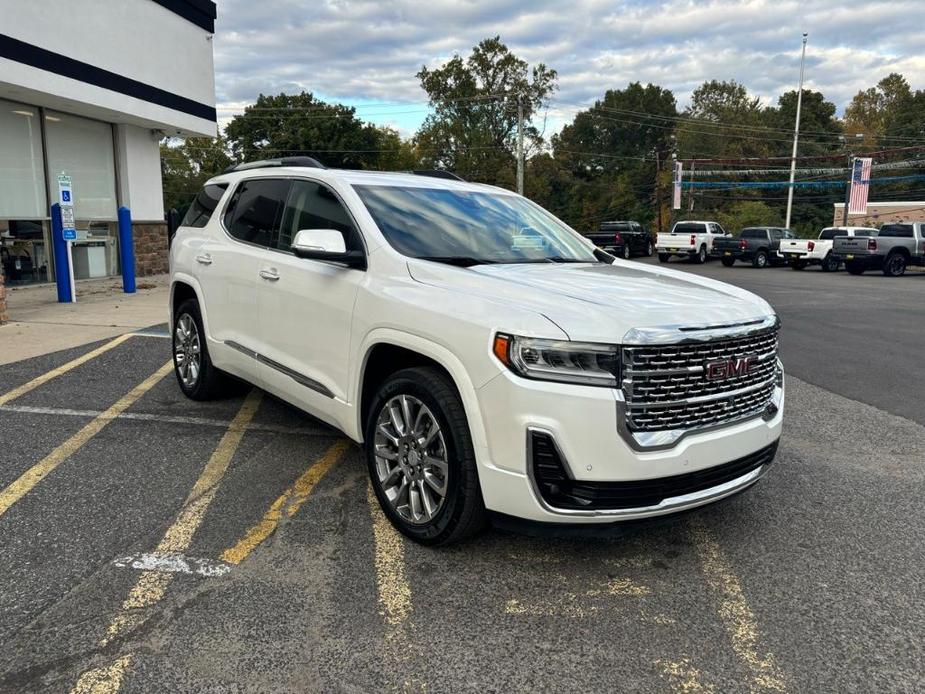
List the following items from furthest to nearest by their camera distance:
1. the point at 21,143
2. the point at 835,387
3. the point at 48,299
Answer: the point at 21,143
the point at 48,299
the point at 835,387

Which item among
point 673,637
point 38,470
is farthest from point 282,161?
point 673,637

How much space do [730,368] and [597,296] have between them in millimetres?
662

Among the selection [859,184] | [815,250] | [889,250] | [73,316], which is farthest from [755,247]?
[73,316]

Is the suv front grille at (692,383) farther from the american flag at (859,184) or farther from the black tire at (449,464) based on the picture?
the american flag at (859,184)

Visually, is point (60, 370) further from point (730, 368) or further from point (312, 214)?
point (730, 368)

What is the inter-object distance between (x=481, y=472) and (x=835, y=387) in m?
5.53

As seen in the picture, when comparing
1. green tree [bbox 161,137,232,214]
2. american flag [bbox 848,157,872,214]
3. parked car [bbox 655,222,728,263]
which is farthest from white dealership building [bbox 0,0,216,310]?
green tree [bbox 161,137,232,214]

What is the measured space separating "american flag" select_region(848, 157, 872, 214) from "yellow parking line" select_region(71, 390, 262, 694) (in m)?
48.0

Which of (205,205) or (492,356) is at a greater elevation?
(205,205)

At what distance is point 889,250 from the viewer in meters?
25.4

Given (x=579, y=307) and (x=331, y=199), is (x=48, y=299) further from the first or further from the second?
(x=579, y=307)

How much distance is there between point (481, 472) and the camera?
9.78ft

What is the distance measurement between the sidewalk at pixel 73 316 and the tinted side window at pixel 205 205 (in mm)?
3065

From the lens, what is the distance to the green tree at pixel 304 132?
178 ft
